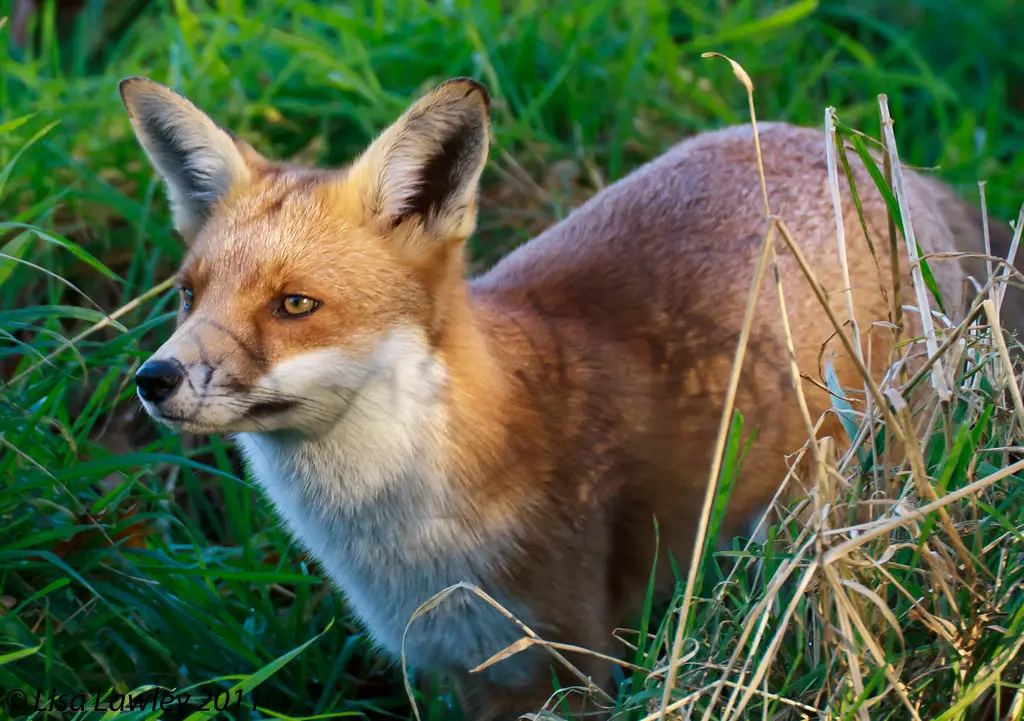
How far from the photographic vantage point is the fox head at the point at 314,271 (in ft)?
8.59

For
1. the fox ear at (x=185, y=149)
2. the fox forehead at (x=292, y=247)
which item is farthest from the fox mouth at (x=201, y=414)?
the fox ear at (x=185, y=149)

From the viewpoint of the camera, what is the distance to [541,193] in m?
5.00

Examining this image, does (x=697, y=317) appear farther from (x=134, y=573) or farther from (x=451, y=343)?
(x=134, y=573)

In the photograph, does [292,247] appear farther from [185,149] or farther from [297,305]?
[185,149]

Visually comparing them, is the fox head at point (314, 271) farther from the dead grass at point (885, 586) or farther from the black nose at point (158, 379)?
the dead grass at point (885, 586)

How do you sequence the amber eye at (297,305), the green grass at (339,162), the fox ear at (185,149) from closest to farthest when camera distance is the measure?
1. the green grass at (339,162)
2. the amber eye at (297,305)
3. the fox ear at (185,149)

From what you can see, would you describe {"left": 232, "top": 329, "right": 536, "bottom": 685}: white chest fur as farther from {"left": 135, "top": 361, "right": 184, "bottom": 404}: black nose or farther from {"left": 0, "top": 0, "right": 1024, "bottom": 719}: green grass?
{"left": 135, "top": 361, "right": 184, "bottom": 404}: black nose

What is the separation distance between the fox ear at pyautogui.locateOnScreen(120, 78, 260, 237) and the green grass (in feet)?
1.07

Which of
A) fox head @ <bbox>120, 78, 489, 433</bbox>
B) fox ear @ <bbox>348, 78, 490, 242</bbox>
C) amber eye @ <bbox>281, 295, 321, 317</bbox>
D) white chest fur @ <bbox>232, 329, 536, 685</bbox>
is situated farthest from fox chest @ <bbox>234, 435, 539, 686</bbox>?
fox ear @ <bbox>348, 78, 490, 242</bbox>

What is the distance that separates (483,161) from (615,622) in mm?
1314

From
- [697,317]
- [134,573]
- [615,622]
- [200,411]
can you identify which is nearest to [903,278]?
[697,317]

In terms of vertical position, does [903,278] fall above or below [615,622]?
above

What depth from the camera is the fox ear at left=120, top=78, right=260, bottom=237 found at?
3010 millimetres

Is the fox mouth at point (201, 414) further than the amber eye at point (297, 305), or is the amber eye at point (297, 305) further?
the amber eye at point (297, 305)
